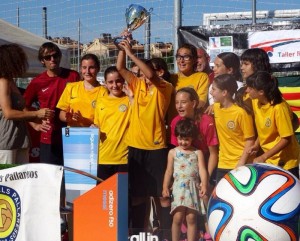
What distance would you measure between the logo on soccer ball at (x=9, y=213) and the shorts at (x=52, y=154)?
175 centimetres

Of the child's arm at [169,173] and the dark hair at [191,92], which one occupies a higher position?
the dark hair at [191,92]

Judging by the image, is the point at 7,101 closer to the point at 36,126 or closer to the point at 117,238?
the point at 36,126

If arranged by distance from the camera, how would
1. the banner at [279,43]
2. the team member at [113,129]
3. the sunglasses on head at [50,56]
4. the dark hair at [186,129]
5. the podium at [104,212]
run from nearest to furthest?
the podium at [104,212] < the dark hair at [186,129] < the team member at [113,129] < the sunglasses on head at [50,56] < the banner at [279,43]

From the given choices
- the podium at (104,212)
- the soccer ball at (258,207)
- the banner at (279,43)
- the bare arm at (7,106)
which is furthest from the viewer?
the banner at (279,43)

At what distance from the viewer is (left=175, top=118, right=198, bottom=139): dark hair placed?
622cm

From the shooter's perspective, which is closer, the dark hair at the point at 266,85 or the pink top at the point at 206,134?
the dark hair at the point at 266,85

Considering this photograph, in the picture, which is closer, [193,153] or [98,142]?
[193,153]

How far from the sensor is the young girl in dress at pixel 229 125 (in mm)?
6172

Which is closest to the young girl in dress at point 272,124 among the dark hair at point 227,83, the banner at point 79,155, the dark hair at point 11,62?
the dark hair at point 227,83

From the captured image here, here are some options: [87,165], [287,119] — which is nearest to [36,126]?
[87,165]

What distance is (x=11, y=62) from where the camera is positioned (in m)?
6.46

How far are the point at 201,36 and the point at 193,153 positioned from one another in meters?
3.01

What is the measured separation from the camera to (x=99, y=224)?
5.33 m

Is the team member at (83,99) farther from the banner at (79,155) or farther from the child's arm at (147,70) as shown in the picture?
the child's arm at (147,70)
